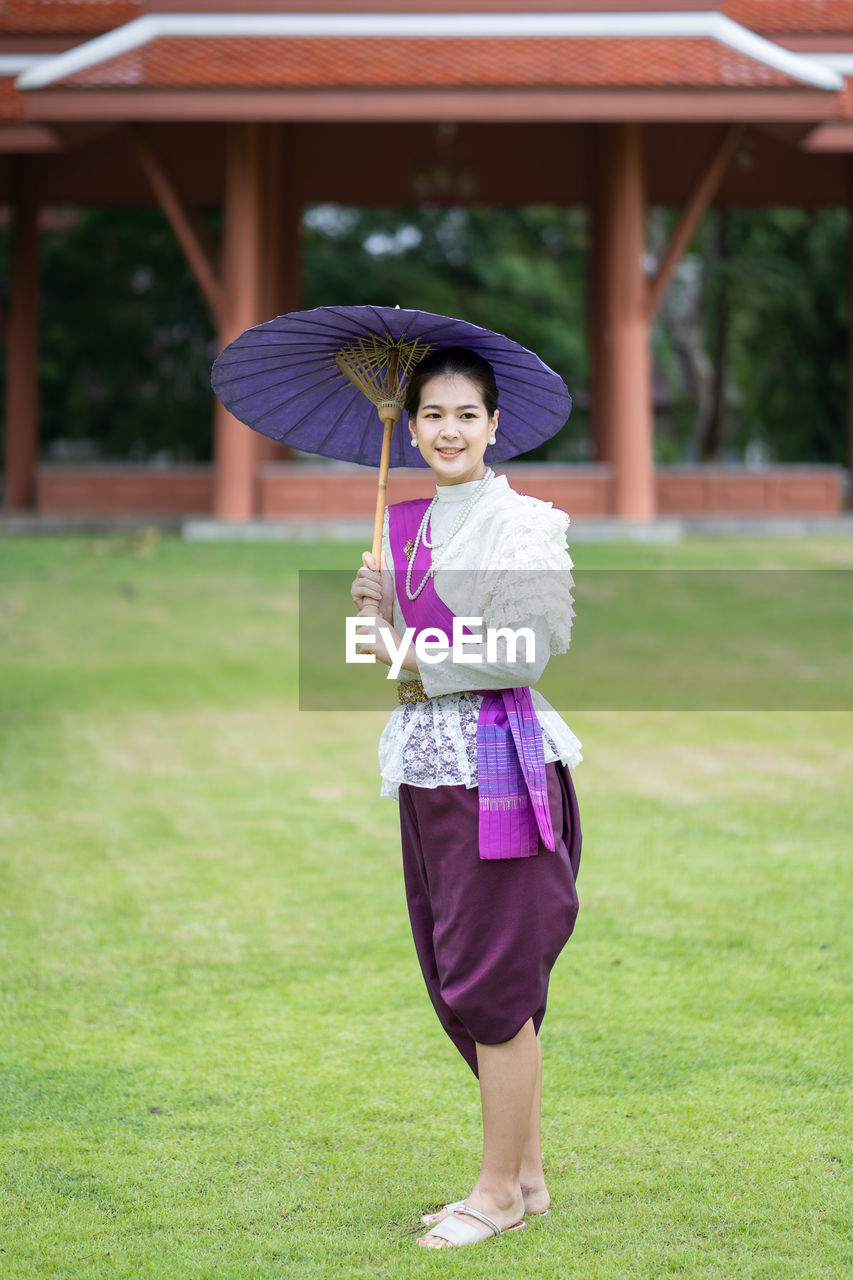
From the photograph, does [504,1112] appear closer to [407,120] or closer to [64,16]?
[407,120]

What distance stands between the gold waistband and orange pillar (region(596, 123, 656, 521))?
12.4 meters

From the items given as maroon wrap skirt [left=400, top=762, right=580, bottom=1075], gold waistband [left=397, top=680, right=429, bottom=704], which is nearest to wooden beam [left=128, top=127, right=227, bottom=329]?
gold waistband [left=397, top=680, right=429, bottom=704]

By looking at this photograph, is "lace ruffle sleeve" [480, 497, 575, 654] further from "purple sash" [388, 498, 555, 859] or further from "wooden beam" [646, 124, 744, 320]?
"wooden beam" [646, 124, 744, 320]

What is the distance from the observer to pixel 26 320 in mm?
17906

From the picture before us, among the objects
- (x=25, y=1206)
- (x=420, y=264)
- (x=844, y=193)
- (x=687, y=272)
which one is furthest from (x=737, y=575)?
(x=687, y=272)

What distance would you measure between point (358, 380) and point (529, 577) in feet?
2.04

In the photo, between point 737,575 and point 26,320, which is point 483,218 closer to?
point 26,320

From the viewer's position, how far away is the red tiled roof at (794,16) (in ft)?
55.0

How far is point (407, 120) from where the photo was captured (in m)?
14.6

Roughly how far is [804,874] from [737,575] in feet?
23.5

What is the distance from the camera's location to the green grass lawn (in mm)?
3113

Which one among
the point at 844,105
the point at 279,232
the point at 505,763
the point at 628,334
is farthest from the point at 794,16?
the point at 505,763

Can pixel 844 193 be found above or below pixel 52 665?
above

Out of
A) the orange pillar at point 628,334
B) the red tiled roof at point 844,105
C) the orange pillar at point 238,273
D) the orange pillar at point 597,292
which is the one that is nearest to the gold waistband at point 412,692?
the orange pillar at point 238,273
